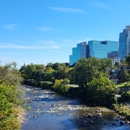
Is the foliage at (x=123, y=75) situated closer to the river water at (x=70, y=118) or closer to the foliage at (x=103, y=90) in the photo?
the foliage at (x=103, y=90)

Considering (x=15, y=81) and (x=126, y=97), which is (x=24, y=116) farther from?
(x=126, y=97)

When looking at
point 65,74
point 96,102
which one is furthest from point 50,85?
point 96,102

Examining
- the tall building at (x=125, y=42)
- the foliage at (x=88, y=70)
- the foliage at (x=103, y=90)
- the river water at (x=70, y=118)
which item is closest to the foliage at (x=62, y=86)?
the foliage at (x=88, y=70)

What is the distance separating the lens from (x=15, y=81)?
1786 inches

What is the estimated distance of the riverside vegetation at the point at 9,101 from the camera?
64.9 ft

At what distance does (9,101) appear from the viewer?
31.0 metres

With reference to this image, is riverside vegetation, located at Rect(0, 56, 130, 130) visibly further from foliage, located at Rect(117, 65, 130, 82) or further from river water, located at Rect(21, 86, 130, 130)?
river water, located at Rect(21, 86, 130, 130)

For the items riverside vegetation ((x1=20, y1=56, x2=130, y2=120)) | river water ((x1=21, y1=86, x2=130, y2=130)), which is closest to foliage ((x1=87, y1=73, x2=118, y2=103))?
riverside vegetation ((x1=20, y1=56, x2=130, y2=120))

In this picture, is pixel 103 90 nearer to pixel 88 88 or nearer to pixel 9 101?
pixel 88 88

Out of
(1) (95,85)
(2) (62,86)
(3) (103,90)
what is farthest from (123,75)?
(3) (103,90)

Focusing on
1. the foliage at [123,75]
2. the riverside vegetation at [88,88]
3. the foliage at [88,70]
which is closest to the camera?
the riverside vegetation at [88,88]

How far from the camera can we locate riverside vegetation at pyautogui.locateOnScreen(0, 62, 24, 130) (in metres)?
19.8

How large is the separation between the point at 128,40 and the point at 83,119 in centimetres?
15452

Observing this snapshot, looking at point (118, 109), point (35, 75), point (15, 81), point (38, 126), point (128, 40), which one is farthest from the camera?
point (128, 40)
